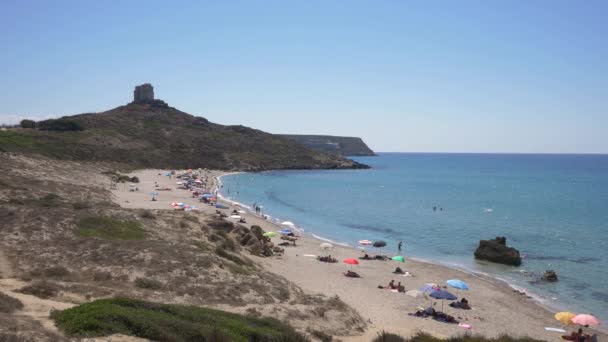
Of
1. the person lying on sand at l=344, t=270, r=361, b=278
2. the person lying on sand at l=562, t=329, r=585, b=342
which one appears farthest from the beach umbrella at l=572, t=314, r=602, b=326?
the person lying on sand at l=344, t=270, r=361, b=278

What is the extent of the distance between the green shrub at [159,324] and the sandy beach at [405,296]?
481 cm

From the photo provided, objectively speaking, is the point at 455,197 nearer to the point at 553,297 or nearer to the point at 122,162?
the point at 553,297

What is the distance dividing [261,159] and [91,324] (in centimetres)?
14555

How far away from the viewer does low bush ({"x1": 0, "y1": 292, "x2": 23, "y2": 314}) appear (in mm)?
12732

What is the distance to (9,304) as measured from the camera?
13.2m

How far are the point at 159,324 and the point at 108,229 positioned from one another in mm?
17021

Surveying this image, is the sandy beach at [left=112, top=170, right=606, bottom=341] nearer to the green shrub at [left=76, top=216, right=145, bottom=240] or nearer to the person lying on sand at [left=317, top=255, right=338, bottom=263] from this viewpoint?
the person lying on sand at [left=317, top=255, right=338, bottom=263]

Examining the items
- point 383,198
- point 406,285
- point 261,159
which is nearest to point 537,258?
point 406,285

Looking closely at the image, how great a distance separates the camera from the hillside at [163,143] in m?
99.3

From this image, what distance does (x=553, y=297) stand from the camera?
28.7 meters

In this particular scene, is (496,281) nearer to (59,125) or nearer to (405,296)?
(405,296)

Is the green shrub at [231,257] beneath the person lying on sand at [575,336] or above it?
above

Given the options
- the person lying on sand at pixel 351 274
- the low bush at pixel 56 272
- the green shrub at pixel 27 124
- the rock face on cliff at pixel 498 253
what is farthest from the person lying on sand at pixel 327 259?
the green shrub at pixel 27 124

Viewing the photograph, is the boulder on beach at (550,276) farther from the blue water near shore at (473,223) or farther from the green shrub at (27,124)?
the green shrub at (27,124)
